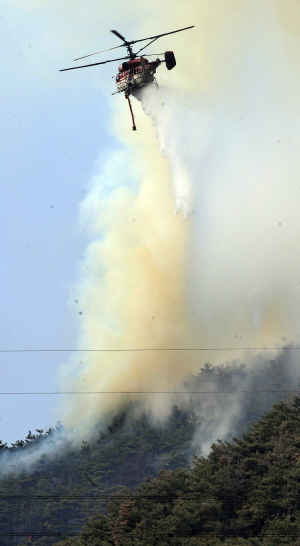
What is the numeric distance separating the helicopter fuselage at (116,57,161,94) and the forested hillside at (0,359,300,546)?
3312cm

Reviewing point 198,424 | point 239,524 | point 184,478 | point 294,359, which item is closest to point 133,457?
point 198,424

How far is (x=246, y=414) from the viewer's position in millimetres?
156250

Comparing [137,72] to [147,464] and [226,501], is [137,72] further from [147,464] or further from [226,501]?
[147,464]

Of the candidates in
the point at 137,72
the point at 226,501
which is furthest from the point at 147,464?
the point at 137,72

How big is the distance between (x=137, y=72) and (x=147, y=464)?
8622 centimetres

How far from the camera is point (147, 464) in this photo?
143 meters

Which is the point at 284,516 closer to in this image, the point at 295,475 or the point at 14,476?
the point at 295,475

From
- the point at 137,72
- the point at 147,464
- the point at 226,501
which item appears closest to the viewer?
the point at 137,72

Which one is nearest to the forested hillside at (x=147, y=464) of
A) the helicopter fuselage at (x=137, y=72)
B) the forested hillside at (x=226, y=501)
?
the forested hillside at (x=226, y=501)

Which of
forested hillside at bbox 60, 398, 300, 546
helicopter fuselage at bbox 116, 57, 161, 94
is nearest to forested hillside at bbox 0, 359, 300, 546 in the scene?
forested hillside at bbox 60, 398, 300, 546

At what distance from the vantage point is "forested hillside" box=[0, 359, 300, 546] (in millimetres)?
79000

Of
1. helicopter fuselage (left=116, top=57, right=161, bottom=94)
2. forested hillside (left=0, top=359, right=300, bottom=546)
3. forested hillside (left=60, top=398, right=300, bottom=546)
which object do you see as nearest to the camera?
helicopter fuselage (left=116, top=57, right=161, bottom=94)

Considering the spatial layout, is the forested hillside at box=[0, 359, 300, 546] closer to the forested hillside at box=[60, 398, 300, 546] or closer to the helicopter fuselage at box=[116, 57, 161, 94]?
the forested hillside at box=[60, 398, 300, 546]

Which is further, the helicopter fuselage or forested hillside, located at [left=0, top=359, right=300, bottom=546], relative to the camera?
forested hillside, located at [left=0, top=359, right=300, bottom=546]
